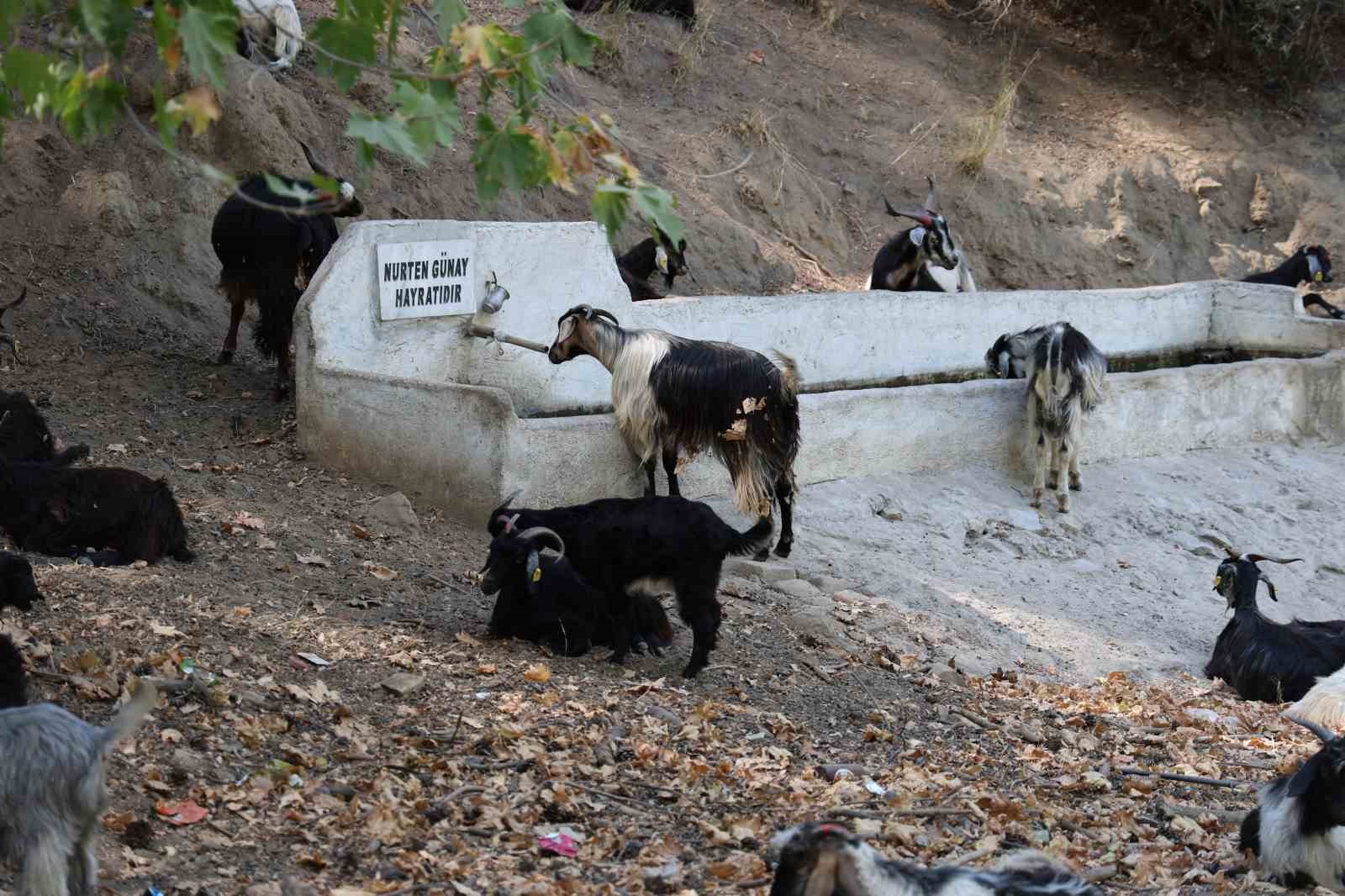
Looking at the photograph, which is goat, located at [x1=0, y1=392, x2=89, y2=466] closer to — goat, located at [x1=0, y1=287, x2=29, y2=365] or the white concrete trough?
goat, located at [x1=0, y1=287, x2=29, y2=365]

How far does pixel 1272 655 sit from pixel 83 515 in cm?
618

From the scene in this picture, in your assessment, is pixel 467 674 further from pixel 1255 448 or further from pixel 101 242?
pixel 1255 448

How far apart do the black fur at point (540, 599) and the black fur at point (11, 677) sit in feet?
7.37

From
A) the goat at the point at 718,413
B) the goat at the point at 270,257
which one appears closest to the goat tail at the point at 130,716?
the goat at the point at 718,413

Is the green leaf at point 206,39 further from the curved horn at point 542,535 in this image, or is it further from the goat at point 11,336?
the goat at point 11,336

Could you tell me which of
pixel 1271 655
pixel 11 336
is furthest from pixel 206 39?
pixel 11 336

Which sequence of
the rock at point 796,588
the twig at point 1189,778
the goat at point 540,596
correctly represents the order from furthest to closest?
1. the rock at point 796,588
2. the goat at point 540,596
3. the twig at point 1189,778

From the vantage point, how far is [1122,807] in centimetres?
583

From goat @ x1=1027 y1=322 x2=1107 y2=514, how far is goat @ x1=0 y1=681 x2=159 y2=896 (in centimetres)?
763

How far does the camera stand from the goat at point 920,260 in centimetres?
1309

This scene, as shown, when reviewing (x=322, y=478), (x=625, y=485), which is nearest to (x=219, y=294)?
(x=322, y=478)

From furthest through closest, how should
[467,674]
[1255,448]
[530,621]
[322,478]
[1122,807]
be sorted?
[1255,448], [322,478], [530,621], [467,674], [1122,807]

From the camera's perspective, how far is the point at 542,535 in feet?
22.2

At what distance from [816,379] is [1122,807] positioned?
571 centimetres
